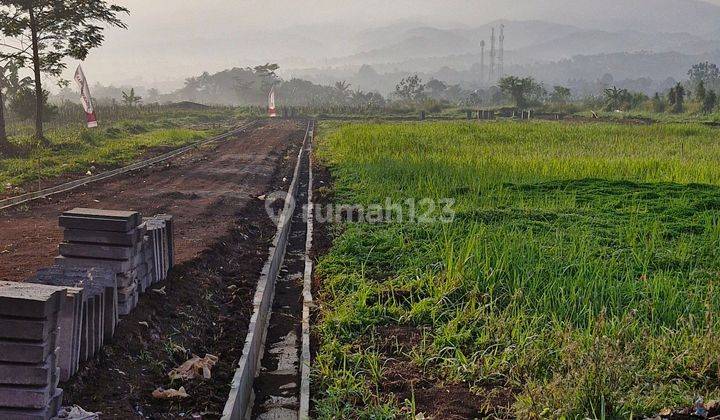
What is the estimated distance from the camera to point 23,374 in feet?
10.7

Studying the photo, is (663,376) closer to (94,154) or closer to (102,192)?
(102,192)

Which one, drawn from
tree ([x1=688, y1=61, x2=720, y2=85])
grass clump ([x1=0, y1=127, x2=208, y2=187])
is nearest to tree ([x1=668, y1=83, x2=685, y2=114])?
grass clump ([x1=0, y1=127, x2=208, y2=187])

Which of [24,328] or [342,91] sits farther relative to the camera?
[342,91]

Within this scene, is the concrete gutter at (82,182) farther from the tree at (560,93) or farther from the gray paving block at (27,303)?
the tree at (560,93)

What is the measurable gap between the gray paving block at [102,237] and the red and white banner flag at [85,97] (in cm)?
1231

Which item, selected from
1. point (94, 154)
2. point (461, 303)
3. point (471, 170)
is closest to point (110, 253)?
point (461, 303)

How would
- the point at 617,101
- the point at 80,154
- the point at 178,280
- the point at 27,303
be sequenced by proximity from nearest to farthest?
the point at 27,303, the point at 178,280, the point at 80,154, the point at 617,101

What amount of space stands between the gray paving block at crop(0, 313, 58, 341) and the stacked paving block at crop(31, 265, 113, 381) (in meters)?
0.57

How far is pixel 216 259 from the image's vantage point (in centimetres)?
738

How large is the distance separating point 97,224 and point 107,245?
7.2 inches

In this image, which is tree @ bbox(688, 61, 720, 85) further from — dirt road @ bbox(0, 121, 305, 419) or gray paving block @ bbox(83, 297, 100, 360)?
gray paving block @ bbox(83, 297, 100, 360)

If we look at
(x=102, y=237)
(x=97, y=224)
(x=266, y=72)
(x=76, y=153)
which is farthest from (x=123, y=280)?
(x=266, y=72)

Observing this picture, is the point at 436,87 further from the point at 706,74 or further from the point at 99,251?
the point at 99,251

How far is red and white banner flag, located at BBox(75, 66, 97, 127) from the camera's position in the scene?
1642 cm
